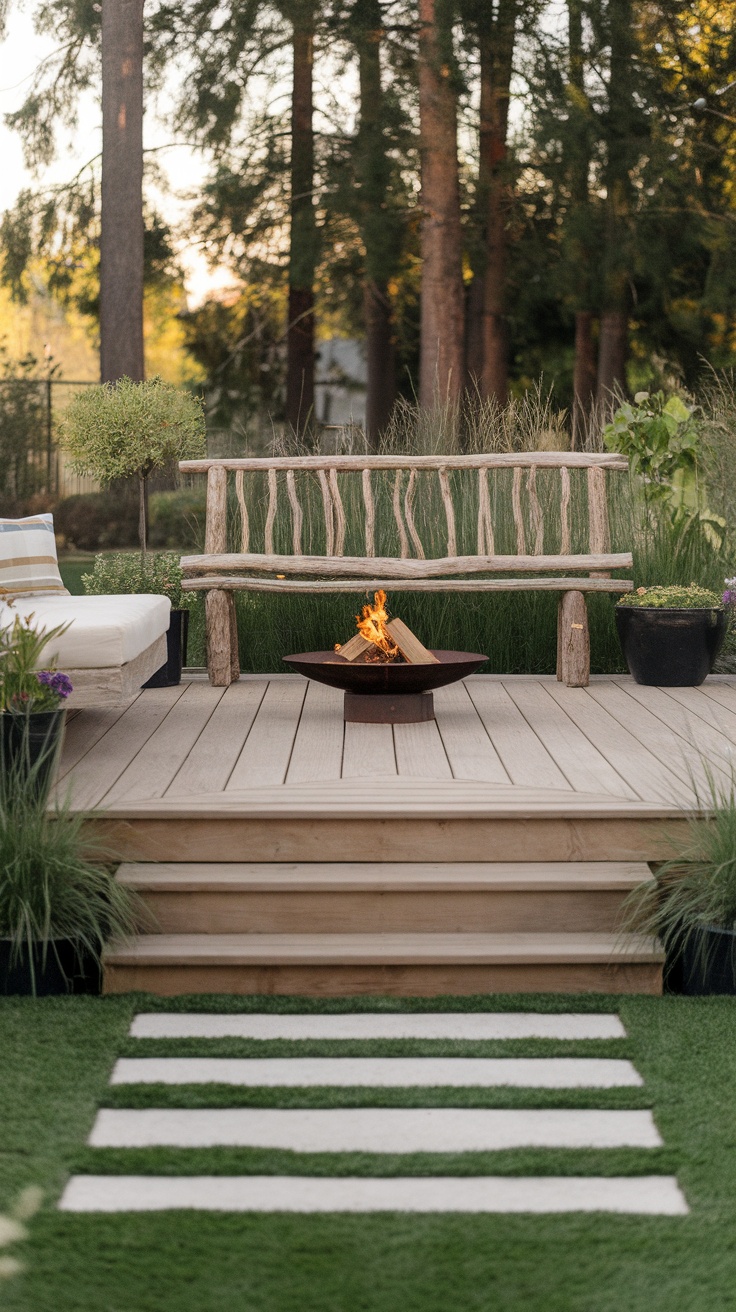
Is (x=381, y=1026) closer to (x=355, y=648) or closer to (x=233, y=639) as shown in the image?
(x=355, y=648)

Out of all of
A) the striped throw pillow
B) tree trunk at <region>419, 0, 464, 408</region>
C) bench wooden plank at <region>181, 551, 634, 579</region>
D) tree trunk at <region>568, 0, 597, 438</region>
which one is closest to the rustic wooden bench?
bench wooden plank at <region>181, 551, 634, 579</region>

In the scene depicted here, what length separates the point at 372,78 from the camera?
13047 millimetres

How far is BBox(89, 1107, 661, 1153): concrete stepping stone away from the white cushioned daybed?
168cm

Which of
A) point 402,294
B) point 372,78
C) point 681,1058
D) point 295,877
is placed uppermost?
point 372,78

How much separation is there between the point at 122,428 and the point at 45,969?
3099mm

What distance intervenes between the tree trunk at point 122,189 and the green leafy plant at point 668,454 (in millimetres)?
5345

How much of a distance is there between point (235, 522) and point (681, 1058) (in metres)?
4.18

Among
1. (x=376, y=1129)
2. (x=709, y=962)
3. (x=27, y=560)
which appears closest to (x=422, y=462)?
(x=27, y=560)

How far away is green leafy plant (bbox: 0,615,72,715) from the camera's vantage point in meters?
3.56

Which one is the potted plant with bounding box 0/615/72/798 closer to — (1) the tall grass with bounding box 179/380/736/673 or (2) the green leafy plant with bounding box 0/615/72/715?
(2) the green leafy plant with bounding box 0/615/72/715

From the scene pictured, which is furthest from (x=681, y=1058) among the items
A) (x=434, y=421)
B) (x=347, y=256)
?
(x=347, y=256)

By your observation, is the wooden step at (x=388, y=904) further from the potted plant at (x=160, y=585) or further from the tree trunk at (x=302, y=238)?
the tree trunk at (x=302, y=238)

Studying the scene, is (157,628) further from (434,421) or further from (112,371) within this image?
(112,371)

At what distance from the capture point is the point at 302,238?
504 inches
